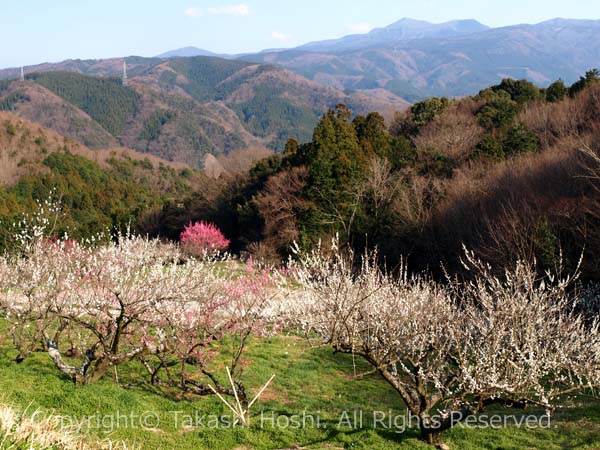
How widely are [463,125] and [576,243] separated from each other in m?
16.4

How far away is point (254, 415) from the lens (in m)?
8.30

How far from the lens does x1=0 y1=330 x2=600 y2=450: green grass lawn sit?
7.06 metres

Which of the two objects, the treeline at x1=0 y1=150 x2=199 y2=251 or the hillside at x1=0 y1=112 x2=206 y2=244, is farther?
the hillside at x1=0 y1=112 x2=206 y2=244

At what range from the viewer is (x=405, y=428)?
26.1 ft

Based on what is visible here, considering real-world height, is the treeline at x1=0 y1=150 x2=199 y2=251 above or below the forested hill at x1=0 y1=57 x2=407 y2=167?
below

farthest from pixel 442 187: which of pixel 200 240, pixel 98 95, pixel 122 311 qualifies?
pixel 98 95

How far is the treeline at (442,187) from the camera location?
16688mm

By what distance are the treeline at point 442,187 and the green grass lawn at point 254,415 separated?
6814mm

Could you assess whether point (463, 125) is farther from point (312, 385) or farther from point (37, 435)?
point (37, 435)

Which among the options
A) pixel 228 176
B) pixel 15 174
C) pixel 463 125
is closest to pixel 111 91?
pixel 15 174

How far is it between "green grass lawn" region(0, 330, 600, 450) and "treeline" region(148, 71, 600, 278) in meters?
6.81

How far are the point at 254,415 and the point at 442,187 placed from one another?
18.7 meters

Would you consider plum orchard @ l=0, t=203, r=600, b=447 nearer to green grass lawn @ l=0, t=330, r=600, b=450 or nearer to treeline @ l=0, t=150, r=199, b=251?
green grass lawn @ l=0, t=330, r=600, b=450

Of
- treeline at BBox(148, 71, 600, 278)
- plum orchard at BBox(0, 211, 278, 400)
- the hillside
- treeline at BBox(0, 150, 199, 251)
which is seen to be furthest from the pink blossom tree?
plum orchard at BBox(0, 211, 278, 400)
